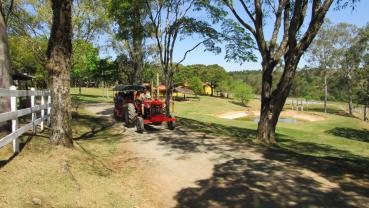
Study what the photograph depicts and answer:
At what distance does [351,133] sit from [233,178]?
95.1ft

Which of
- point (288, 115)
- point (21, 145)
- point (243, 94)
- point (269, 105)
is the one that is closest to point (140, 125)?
point (269, 105)

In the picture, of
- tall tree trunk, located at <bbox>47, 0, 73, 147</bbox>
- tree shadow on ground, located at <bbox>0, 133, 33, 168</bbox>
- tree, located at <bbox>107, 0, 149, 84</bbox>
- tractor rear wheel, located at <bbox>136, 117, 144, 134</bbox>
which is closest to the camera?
tree shadow on ground, located at <bbox>0, 133, 33, 168</bbox>

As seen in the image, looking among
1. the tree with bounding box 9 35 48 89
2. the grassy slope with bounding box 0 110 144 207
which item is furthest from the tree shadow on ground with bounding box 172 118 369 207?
the tree with bounding box 9 35 48 89

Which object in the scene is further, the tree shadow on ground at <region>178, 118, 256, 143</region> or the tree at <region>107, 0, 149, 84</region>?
Result: the tree at <region>107, 0, 149, 84</region>

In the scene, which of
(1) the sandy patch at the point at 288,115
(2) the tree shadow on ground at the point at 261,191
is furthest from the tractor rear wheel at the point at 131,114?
(1) the sandy patch at the point at 288,115

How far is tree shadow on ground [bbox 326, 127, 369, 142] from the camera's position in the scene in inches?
1205

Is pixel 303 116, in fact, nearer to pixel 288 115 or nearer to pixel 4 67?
pixel 288 115

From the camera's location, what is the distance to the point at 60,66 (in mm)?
8422

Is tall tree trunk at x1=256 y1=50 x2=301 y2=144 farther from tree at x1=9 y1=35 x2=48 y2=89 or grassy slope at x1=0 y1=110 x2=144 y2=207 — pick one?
tree at x1=9 y1=35 x2=48 y2=89

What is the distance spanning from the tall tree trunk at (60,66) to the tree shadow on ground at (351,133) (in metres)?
28.1

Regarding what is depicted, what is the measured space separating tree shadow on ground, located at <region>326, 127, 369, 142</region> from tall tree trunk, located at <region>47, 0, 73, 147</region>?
2807 cm

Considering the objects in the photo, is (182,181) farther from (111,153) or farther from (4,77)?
(4,77)

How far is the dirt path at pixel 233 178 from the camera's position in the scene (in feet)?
21.7

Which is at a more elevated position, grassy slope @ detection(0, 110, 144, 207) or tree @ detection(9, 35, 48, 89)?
tree @ detection(9, 35, 48, 89)
